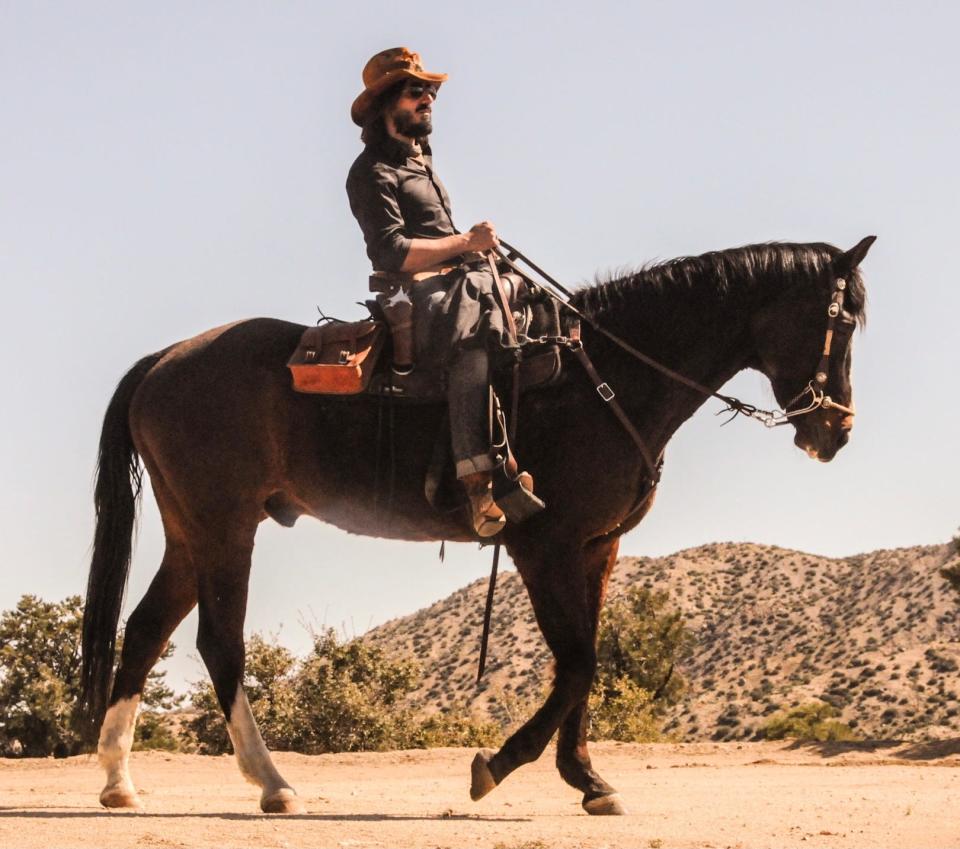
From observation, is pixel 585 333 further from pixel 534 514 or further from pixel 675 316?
pixel 534 514

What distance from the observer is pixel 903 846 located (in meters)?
7.07

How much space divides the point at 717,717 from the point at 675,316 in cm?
3427

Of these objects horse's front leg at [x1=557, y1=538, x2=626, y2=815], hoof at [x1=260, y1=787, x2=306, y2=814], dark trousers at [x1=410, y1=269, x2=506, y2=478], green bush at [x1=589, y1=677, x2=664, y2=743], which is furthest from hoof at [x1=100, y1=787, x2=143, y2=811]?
green bush at [x1=589, y1=677, x2=664, y2=743]

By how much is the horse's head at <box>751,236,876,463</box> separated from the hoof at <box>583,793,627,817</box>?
2.47 metres

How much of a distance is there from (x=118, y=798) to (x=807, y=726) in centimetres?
2644

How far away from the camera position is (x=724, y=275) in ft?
29.0

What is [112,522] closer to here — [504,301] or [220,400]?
[220,400]

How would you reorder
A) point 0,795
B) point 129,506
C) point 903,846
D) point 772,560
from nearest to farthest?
point 903,846, point 129,506, point 0,795, point 772,560

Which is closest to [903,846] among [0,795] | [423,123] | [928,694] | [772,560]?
[423,123]

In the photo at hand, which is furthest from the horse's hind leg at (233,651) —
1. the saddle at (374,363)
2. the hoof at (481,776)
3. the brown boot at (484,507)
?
the brown boot at (484,507)

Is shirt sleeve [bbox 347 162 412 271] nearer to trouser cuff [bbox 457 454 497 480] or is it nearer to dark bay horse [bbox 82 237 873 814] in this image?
dark bay horse [bbox 82 237 873 814]

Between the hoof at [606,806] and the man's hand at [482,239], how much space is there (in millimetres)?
3473

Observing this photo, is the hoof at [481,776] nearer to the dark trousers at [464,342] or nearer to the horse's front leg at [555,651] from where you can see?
the horse's front leg at [555,651]

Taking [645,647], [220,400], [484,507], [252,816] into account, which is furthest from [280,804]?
[645,647]
